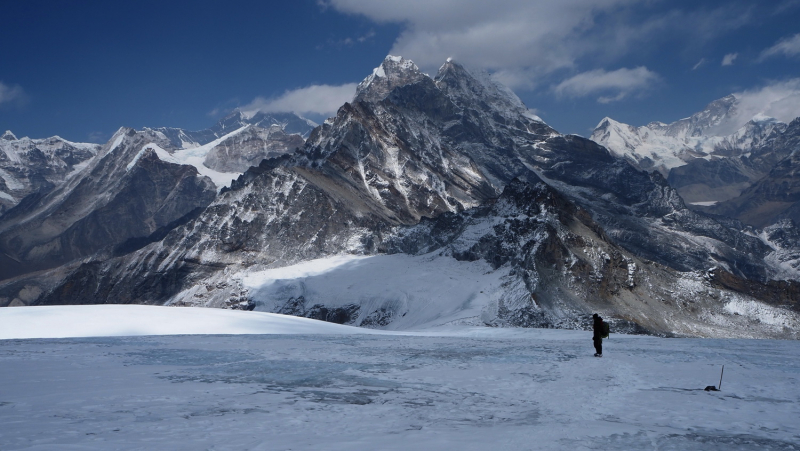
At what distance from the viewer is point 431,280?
95.3 m

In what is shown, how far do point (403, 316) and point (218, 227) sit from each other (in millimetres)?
58734

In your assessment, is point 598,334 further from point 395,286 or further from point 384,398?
point 395,286

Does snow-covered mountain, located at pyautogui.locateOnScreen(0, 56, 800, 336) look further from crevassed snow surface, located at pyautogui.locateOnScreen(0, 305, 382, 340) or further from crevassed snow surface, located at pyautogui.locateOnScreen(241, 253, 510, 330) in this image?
crevassed snow surface, located at pyautogui.locateOnScreen(0, 305, 382, 340)

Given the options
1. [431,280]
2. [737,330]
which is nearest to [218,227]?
[431,280]

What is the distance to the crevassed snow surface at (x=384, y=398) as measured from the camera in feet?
33.1

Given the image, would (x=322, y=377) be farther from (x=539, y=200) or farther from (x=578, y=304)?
(x=539, y=200)

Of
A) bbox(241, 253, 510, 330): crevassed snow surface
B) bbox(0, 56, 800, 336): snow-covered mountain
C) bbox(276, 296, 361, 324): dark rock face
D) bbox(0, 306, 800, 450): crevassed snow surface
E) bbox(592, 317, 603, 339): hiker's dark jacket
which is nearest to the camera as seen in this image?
bbox(0, 306, 800, 450): crevassed snow surface

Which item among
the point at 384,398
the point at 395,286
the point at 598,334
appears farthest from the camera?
the point at 395,286

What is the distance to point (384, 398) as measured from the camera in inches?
537

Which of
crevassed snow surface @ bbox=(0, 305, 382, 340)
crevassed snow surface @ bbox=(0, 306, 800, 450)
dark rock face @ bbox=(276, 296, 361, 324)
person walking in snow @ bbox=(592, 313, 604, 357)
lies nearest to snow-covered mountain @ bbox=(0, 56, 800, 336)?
dark rock face @ bbox=(276, 296, 361, 324)

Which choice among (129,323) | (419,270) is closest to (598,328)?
(129,323)

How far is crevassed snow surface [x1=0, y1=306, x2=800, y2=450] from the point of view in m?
10.1

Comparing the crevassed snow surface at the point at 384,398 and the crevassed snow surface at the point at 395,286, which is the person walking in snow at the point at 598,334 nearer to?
the crevassed snow surface at the point at 384,398

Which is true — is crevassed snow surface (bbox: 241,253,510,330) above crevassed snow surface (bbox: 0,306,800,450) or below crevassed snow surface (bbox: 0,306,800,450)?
above
